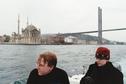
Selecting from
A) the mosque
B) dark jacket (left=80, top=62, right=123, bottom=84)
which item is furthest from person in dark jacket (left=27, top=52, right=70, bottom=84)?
the mosque

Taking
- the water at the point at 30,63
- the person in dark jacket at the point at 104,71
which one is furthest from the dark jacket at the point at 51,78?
the water at the point at 30,63

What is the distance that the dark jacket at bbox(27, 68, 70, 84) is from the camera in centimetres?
280

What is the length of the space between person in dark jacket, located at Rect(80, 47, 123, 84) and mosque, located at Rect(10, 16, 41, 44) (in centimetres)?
8879

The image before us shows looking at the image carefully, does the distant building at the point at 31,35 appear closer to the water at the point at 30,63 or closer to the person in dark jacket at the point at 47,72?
the water at the point at 30,63

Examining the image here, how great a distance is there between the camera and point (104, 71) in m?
3.21

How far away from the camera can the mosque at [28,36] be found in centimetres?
9312

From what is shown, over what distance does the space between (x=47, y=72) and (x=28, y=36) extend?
309ft

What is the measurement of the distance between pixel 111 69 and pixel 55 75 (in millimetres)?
575

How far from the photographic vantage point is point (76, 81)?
5.47 meters

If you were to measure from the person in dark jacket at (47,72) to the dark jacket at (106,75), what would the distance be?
454 millimetres

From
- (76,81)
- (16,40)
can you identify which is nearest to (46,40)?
(16,40)

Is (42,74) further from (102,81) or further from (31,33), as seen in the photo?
(31,33)

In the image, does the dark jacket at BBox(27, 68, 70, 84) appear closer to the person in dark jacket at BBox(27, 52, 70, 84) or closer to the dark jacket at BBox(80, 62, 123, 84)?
the person in dark jacket at BBox(27, 52, 70, 84)

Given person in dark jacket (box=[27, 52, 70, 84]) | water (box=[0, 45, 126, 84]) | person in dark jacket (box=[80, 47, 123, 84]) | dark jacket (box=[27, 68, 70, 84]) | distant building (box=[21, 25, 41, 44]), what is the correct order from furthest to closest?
distant building (box=[21, 25, 41, 44]), water (box=[0, 45, 126, 84]), person in dark jacket (box=[80, 47, 123, 84]), dark jacket (box=[27, 68, 70, 84]), person in dark jacket (box=[27, 52, 70, 84])
